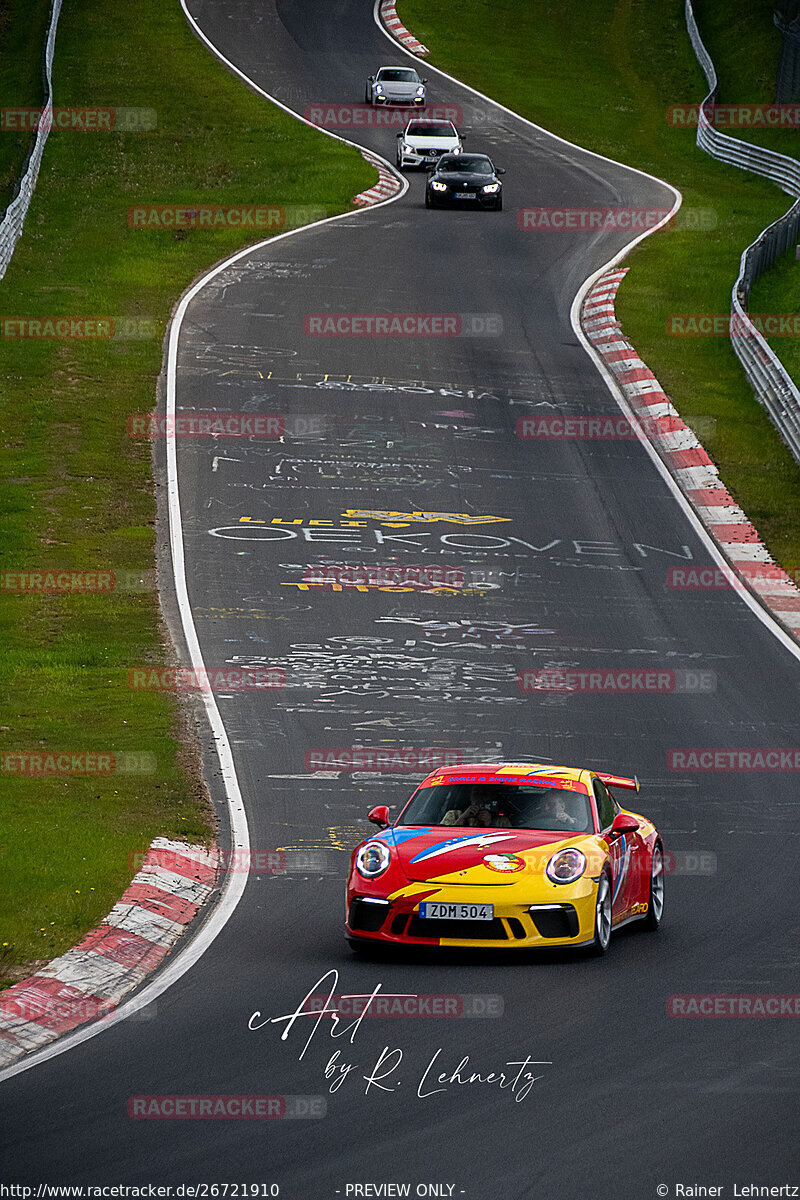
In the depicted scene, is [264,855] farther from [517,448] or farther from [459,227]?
[459,227]

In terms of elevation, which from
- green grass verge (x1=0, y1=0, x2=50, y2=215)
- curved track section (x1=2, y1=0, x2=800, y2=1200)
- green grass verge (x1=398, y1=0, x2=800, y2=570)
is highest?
curved track section (x1=2, y1=0, x2=800, y2=1200)

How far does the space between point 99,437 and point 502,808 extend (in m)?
17.5

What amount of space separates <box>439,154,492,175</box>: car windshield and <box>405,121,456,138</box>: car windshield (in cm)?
416

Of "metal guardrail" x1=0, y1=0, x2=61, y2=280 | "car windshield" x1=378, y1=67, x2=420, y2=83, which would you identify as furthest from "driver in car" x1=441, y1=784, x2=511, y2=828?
"car windshield" x1=378, y1=67, x2=420, y2=83

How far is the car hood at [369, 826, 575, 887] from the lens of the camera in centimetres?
1044

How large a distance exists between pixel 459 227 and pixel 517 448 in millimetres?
16023

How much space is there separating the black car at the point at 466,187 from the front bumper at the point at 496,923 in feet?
115

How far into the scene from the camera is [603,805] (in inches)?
459

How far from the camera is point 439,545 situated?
23.4 m

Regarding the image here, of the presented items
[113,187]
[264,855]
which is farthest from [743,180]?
[264,855]

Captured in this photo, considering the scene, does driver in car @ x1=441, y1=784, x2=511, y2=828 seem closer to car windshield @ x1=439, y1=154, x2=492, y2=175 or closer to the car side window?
the car side window

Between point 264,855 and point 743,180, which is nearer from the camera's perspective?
point 264,855

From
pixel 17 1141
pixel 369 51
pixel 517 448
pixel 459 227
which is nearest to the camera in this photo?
pixel 17 1141

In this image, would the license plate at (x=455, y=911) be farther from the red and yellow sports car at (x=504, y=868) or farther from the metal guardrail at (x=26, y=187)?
the metal guardrail at (x=26, y=187)
